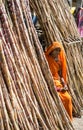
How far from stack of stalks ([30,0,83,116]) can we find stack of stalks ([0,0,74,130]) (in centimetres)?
100

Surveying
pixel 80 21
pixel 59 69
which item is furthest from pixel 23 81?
pixel 80 21

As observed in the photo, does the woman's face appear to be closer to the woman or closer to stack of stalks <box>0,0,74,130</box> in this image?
the woman

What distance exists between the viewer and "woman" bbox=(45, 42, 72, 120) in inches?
300

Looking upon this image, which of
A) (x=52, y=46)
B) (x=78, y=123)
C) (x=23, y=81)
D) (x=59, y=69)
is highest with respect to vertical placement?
(x=52, y=46)

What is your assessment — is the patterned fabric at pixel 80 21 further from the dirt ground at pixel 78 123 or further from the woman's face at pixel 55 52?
the dirt ground at pixel 78 123

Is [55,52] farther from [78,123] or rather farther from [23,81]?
[23,81]

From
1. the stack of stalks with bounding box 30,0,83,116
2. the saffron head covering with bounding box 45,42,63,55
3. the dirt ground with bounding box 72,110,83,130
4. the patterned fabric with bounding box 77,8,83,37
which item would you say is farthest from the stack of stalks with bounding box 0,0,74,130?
the patterned fabric with bounding box 77,8,83,37

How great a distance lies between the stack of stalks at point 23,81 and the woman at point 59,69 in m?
0.60

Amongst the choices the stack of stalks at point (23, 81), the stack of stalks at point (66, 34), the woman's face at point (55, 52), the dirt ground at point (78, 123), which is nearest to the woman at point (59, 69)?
the woman's face at point (55, 52)

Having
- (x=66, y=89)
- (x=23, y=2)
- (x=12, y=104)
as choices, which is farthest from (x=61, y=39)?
(x=12, y=104)

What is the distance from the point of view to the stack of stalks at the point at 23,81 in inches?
231

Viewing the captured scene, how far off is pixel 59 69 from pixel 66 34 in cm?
93

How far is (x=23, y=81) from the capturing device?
6.33m

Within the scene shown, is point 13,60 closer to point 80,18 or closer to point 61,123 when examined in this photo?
point 61,123
